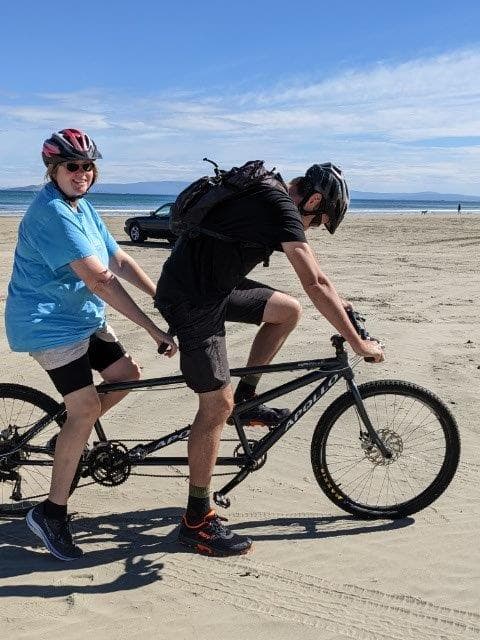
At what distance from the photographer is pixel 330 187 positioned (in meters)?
3.73

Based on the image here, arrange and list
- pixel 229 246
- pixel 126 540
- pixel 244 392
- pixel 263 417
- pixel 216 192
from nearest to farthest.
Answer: pixel 216 192
pixel 229 246
pixel 126 540
pixel 263 417
pixel 244 392

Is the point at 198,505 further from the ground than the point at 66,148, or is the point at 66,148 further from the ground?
the point at 66,148

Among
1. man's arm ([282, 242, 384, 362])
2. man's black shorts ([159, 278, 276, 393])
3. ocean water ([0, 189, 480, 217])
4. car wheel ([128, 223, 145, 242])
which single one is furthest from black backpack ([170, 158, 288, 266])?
ocean water ([0, 189, 480, 217])

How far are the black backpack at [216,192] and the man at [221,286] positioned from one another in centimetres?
3

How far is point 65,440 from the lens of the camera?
3.68m

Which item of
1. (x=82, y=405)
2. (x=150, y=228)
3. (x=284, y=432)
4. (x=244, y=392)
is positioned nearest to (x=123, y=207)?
(x=150, y=228)

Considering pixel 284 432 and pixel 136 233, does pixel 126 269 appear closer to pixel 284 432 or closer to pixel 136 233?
pixel 284 432

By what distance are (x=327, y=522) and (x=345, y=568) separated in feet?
1.72

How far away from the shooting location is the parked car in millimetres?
21156

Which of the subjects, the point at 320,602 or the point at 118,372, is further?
the point at 118,372

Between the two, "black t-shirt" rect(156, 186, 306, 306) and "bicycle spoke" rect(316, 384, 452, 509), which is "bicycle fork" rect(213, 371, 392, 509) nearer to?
"bicycle spoke" rect(316, 384, 452, 509)

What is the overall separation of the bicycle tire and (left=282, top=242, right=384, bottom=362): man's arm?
159 centimetres

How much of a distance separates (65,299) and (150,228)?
18034 millimetres

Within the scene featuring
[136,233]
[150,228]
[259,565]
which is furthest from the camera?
[136,233]
